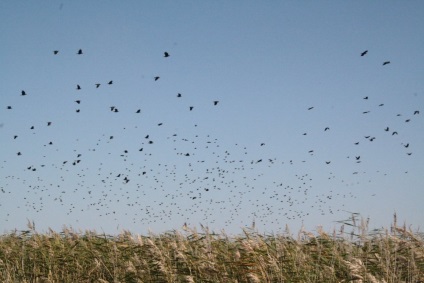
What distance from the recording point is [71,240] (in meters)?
10.1

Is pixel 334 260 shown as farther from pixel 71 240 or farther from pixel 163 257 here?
pixel 71 240

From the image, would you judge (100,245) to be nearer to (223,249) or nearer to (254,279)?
(223,249)

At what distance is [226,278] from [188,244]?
1.97 meters

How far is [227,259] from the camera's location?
23.7 ft

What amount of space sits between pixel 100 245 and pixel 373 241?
18.5 ft

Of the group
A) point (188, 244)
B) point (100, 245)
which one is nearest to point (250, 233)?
point (188, 244)

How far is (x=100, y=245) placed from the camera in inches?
356

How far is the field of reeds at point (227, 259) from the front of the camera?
6.22 meters

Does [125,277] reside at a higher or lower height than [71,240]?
lower

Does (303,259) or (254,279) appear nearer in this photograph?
(254,279)

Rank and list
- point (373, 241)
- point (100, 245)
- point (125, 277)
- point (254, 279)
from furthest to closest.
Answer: point (100, 245)
point (373, 241)
point (125, 277)
point (254, 279)

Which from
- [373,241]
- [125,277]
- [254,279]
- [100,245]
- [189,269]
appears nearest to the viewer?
[254,279]

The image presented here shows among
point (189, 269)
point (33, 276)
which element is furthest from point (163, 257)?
point (33, 276)

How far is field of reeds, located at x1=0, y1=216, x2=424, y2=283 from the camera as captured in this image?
6.22 metres
